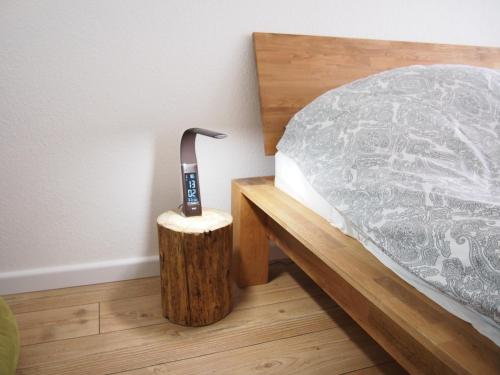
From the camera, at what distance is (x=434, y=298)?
0.76 meters

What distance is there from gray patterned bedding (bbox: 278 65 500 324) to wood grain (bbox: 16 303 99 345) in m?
0.92

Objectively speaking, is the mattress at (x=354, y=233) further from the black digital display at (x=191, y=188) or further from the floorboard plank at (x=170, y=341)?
the floorboard plank at (x=170, y=341)

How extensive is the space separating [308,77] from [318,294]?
0.91 m

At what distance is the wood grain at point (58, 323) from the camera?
132 centimetres

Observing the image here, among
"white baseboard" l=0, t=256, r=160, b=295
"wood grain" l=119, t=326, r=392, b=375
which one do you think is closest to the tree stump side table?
"wood grain" l=119, t=326, r=392, b=375

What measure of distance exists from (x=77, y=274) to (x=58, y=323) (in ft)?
0.87

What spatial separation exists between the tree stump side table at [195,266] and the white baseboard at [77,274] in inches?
13.6

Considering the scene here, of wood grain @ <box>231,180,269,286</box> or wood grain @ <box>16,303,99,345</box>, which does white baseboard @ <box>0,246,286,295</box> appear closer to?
wood grain @ <box>16,303,99,345</box>

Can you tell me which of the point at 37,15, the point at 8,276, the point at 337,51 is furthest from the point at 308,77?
the point at 8,276

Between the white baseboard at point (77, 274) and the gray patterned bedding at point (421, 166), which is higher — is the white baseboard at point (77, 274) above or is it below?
below

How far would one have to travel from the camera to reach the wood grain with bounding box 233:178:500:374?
0.63m

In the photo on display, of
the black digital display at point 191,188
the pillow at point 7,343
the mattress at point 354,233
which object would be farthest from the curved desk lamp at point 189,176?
the pillow at point 7,343

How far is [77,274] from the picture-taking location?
1631mm

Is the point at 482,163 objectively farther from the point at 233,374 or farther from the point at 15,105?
the point at 15,105
